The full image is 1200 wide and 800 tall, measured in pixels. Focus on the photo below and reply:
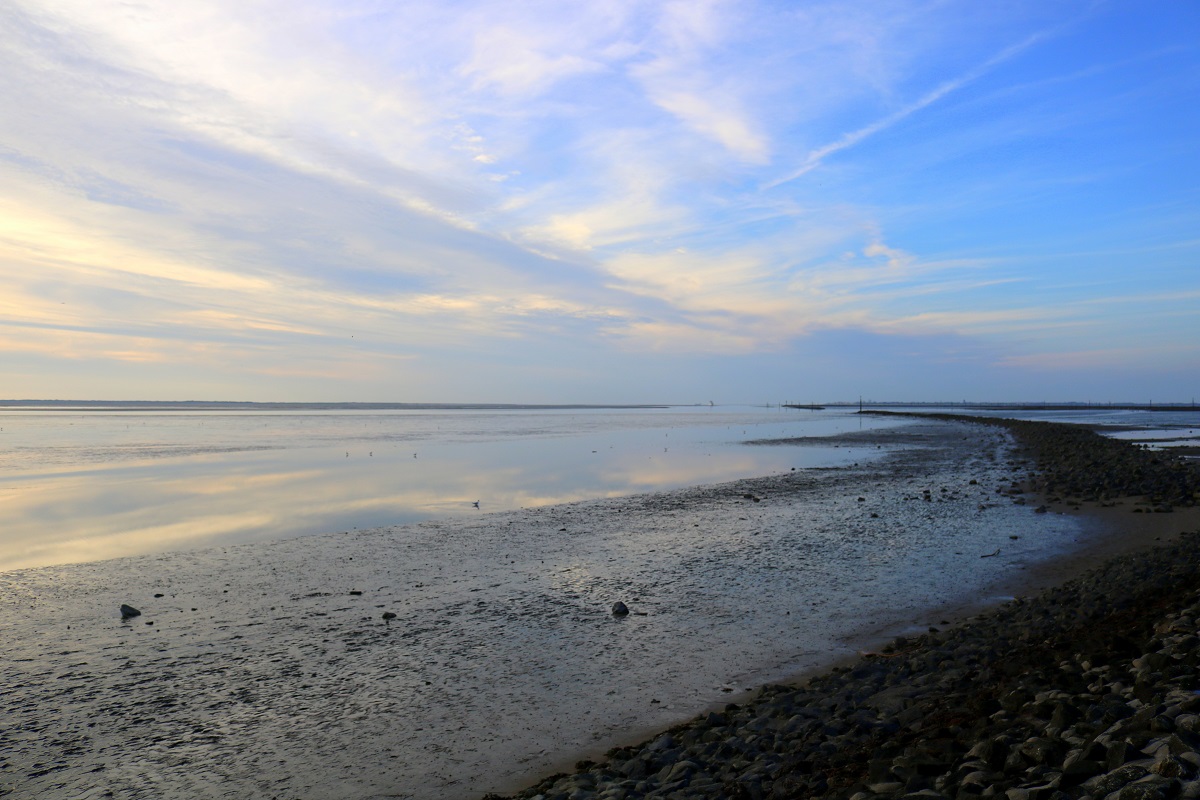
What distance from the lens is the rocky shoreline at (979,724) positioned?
511cm

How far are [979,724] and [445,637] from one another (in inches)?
300

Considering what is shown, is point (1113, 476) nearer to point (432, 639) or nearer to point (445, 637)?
point (445, 637)

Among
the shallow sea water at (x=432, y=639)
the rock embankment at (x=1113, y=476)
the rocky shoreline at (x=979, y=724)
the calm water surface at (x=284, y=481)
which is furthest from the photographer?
the rock embankment at (x=1113, y=476)

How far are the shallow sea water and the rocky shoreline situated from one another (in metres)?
1.02

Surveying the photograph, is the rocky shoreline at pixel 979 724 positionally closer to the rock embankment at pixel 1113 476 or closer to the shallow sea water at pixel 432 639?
the shallow sea water at pixel 432 639

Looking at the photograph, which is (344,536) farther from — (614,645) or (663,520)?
(614,645)

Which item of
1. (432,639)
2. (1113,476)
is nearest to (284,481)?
(432,639)

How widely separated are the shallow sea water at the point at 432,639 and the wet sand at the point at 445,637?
4 centimetres

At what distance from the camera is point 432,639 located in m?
10.9

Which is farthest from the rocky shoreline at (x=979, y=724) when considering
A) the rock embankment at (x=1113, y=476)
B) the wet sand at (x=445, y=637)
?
the rock embankment at (x=1113, y=476)

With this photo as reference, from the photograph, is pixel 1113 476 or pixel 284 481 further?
pixel 284 481

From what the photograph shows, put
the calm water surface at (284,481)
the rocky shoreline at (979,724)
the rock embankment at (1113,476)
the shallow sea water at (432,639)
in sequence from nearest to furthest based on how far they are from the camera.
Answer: the rocky shoreline at (979,724) < the shallow sea water at (432,639) < the calm water surface at (284,481) < the rock embankment at (1113,476)

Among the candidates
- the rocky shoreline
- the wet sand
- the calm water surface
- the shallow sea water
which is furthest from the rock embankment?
the rocky shoreline

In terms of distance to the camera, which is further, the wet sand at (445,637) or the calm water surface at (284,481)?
the calm water surface at (284,481)
